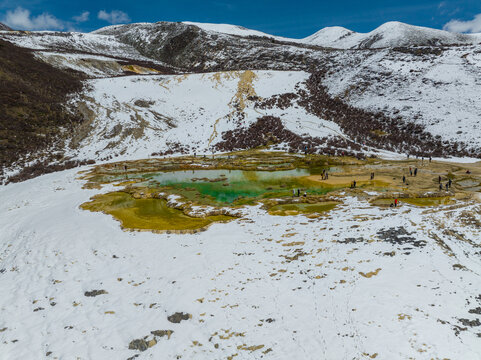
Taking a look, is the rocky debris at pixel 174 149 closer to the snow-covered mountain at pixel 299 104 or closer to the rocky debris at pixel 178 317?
the snow-covered mountain at pixel 299 104

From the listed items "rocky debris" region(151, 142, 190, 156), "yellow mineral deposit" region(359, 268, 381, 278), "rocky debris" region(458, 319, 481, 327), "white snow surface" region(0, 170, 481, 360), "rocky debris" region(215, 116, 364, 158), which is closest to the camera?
"white snow surface" region(0, 170, 481, 360)

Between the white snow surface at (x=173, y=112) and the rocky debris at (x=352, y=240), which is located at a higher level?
the white snow surface at (x=173, y=112)

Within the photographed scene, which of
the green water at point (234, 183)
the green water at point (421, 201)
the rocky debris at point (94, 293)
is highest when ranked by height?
the green water at point (234, 183)

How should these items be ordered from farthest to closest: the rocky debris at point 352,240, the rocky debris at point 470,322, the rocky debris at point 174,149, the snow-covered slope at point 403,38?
the snow-covered slope at point 403,38, the rocky debris at point 174,149, the rocky debris at point 352,240, the rocky debris at point 470,322

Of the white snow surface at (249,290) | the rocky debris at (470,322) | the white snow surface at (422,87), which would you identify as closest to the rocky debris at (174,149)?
the white snow surface at (249,290)

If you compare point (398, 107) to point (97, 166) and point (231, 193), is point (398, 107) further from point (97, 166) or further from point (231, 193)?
point (97, 166)

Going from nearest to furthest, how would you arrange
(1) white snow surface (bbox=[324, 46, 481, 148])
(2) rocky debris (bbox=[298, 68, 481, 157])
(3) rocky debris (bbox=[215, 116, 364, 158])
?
(2) rocky debris (bbox=[298, 68, 481, 157]), (3) rocky debris (bbox=[215, 116, 364, 158]), (1) white snow surface (bbox=[324, 46, 481, 148])

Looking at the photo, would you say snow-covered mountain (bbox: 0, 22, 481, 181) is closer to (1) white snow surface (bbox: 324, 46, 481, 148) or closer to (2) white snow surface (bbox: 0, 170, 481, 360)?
(1) white snow surface (bbox: 324, 46, 481, 148)

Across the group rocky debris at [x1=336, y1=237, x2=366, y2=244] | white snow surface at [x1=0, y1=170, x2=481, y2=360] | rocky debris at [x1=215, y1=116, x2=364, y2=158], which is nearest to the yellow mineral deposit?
white snow surface at [x1=0, y1=170, x2=481, y2=360]
